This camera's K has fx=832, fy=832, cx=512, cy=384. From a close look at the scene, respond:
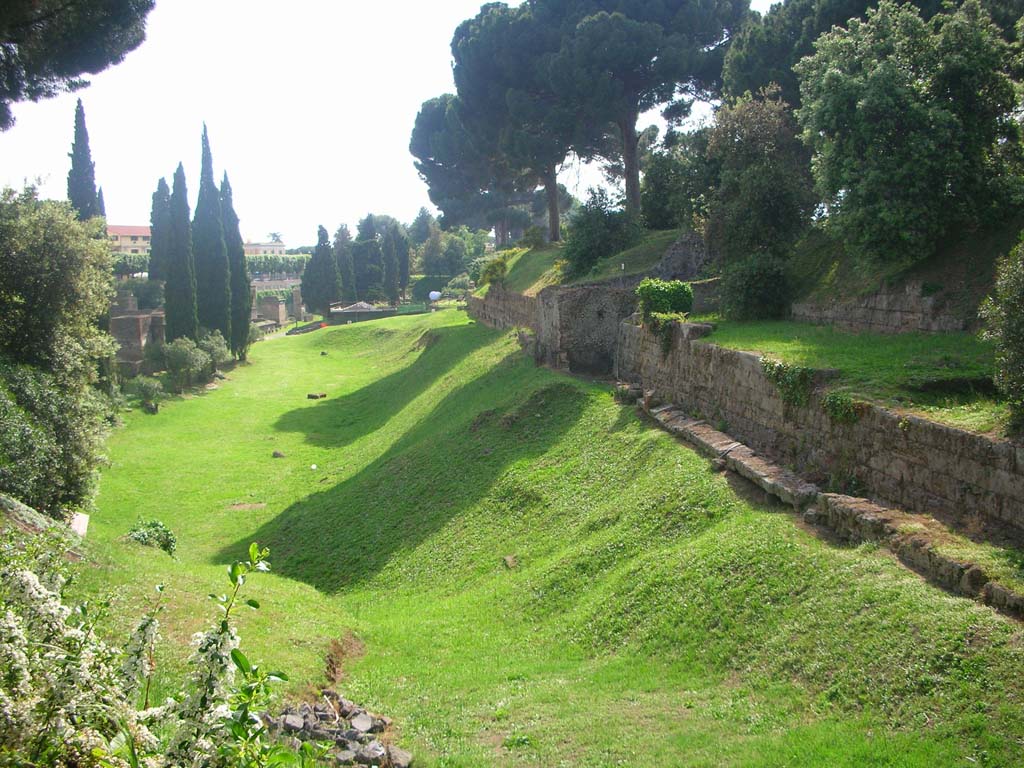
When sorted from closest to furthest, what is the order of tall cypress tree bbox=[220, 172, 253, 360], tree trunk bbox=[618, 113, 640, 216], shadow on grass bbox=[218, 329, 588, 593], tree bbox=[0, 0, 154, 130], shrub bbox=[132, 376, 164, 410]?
1. tree bbox=[0, 0, 154, 130]
2. shadow on grass bbox=[218, 329, 588, 593]
3. tree trunk bbox=[618, 113, 640, 216]
4. shrub bbox=[132, 376, 164, 410]
5. tall cypress tree bbox=[220, 172, 253, 360]

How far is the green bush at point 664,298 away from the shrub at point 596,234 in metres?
8.70

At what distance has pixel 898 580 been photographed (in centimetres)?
685

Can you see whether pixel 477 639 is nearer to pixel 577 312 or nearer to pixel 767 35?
pixel 577 312

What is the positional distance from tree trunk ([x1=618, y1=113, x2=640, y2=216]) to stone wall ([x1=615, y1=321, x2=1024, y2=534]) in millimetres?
17086

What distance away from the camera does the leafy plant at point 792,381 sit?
34.2ft

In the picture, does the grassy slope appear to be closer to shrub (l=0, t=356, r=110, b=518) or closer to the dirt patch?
the dirt patch

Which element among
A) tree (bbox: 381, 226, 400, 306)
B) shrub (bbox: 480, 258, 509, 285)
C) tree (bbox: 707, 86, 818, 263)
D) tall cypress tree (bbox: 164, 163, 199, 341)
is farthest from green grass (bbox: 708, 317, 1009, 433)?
tree (bbox: 381, 226, 400, 306)

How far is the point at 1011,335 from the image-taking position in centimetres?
733

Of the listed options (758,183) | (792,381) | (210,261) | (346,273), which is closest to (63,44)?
(792,381)

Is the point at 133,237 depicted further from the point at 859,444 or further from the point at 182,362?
the point at 859,444

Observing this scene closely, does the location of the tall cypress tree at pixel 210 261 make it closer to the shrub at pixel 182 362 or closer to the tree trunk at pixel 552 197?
the shrub at pixel 182 362

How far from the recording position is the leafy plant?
10430 mm

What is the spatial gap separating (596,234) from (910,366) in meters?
16.6

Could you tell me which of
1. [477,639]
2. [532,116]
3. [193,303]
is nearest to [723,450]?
[477,639]
